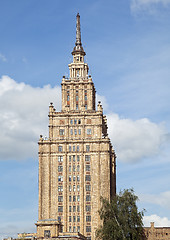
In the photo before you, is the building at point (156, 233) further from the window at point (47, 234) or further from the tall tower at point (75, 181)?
the tall tower at point (75, 181)

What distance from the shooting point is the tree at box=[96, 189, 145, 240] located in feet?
432

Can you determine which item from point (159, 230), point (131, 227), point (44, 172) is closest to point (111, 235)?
point (131, 227)

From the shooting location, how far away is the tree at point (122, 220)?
132m

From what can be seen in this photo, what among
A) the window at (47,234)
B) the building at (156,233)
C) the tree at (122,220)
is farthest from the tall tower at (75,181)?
the tree at (122,220)

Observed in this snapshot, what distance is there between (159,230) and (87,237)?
35267 mm

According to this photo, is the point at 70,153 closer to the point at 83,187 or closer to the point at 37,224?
the point at 83,187

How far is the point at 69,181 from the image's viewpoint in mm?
195875

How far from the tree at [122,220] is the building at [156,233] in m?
23.8

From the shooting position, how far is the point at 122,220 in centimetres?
13350

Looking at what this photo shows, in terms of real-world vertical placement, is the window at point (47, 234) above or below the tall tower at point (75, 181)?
below

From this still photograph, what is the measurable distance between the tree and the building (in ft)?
78.2

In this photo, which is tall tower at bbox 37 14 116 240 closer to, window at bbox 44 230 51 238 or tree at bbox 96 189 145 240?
window at bbox 44 230 51 238

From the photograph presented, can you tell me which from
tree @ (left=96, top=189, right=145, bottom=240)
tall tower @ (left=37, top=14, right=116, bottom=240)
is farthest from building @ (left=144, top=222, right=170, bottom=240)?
tall tower @ (left=37, top=14, right=116, bottom=240)

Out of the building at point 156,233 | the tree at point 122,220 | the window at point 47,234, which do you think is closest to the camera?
the tree at point 122,220
